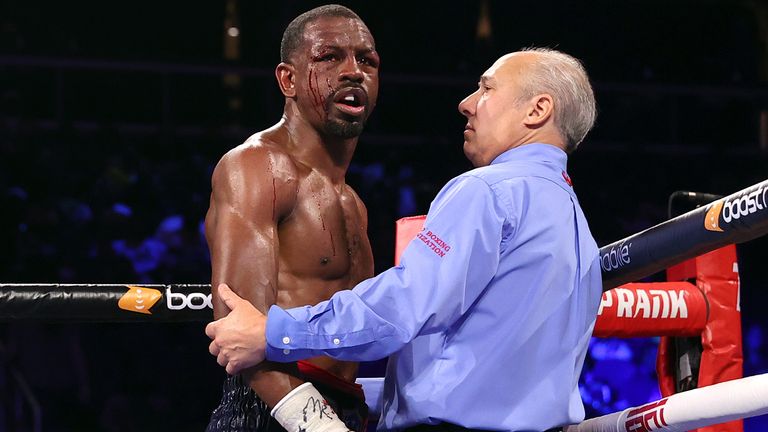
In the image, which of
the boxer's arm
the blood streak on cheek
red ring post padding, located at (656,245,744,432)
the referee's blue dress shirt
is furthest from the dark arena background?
the referee's blue dress shirt

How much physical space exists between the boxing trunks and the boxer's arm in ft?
0.40

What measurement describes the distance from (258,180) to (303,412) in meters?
0.39

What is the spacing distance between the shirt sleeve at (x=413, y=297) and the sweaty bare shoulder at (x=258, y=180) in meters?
0.27

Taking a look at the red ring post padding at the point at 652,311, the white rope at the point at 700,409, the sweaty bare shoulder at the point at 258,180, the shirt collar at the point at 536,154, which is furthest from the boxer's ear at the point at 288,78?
the white rope at the point at 700,409

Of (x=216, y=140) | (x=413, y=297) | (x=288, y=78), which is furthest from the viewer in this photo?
(x=216, y=140)

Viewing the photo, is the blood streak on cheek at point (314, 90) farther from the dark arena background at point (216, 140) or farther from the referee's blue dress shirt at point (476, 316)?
the dark arena background at point (216, 140)

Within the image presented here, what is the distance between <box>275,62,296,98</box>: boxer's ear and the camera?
1799 millimetres

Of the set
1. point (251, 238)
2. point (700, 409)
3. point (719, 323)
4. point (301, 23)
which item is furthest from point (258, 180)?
point (719, 323)

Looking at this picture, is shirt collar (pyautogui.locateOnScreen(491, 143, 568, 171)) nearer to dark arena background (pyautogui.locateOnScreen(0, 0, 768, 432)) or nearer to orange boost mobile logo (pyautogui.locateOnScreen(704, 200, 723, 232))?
orange boost mobile logo (pyautogui.locateOnScreen(704, 200, 723, 232))

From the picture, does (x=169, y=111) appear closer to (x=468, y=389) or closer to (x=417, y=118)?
(x=417, y=118)

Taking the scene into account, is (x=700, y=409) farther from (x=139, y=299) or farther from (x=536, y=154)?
(x=139, y=299)

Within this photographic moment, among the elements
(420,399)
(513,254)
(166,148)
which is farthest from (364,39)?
(166,148)

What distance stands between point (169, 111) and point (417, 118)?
66.2 inches

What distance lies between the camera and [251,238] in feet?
5.04
